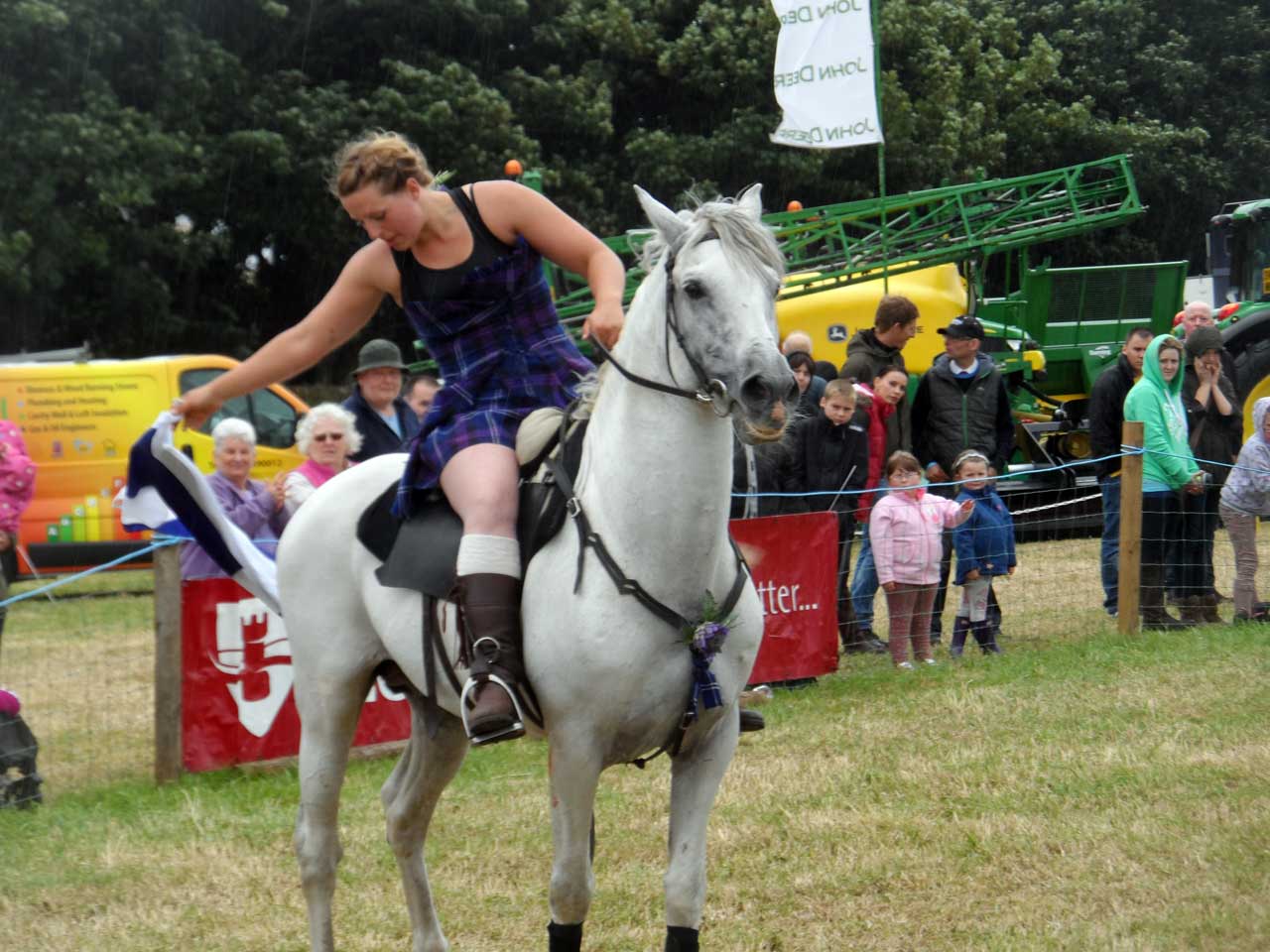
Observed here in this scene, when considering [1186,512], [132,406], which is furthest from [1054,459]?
[132,406]

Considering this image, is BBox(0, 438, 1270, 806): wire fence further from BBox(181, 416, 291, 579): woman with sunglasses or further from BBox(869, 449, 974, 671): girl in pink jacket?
BBox(181, 416, 291, 579): woman with sunglasses

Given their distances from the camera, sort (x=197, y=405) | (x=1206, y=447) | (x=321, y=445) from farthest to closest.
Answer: (x=1206, y=447) → (x=321, y=445) → (x=197, y=405)

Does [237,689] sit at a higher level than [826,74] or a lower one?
lower

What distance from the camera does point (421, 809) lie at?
518cm

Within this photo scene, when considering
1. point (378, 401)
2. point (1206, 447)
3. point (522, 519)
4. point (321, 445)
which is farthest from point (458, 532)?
point (1206, 447)

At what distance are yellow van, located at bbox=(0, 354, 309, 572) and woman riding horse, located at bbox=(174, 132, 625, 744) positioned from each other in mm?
11782

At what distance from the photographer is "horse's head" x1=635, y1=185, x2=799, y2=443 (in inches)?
144

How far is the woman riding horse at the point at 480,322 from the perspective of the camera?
419 centimetres

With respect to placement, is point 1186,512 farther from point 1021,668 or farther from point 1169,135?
point 1169,135

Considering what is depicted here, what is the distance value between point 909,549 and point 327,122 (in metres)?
16.0

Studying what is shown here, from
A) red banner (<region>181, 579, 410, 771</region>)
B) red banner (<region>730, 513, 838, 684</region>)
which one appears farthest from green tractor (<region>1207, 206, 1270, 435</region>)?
red banner (<region>181, 579, 410, 771</region>)

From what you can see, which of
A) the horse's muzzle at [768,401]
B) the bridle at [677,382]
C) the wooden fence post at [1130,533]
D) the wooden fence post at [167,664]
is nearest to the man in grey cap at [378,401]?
the wooden fence post at [167,664]

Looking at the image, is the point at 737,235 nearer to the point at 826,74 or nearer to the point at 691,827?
the point at 691,827

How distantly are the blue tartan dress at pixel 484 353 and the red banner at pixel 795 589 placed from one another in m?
4.45
